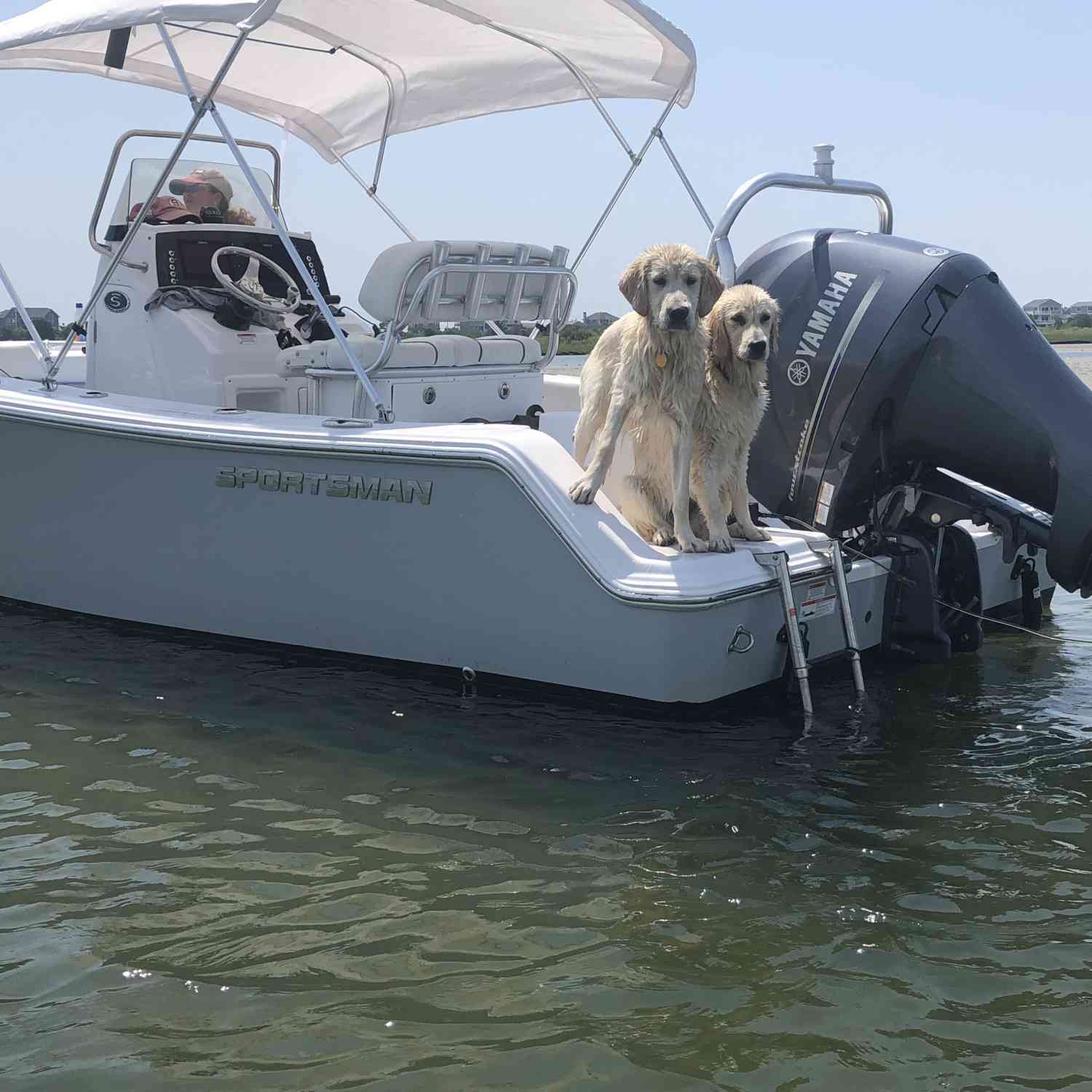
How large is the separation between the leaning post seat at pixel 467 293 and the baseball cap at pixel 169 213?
1.50 meters

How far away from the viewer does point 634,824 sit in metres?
3.85

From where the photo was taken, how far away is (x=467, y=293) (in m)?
5.67

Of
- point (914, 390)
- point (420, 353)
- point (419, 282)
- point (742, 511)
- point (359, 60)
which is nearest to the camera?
point (914, 390)

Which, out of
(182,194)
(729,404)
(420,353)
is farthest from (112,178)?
(729,404)

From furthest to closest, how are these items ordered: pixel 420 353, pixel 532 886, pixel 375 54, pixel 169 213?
pixel 375 54, pixel 169 213, pixel 420 353, pixel 532 886

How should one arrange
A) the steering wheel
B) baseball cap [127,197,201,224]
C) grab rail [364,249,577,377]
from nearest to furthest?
grab rail [364,249,577,377]
the steering wheel
baseball cap [127,197,201,224]

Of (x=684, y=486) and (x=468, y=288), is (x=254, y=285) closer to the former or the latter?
(x=468, y=288)

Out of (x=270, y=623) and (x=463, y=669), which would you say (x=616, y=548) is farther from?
(x=270, y=623)

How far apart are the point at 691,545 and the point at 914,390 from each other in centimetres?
102

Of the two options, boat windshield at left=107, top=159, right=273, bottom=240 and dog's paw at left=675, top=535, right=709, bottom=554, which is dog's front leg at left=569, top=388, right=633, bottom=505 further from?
boat windshield at left=107, top=159, right=273, bottom=240

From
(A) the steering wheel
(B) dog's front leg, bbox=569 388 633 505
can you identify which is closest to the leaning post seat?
(A) the steering wheel

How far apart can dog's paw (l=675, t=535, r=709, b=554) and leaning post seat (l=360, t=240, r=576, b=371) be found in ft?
5.00

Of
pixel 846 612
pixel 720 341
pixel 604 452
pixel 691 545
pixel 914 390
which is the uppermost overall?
pixel 720 341

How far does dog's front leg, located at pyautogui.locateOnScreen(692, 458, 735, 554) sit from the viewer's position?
473cm
